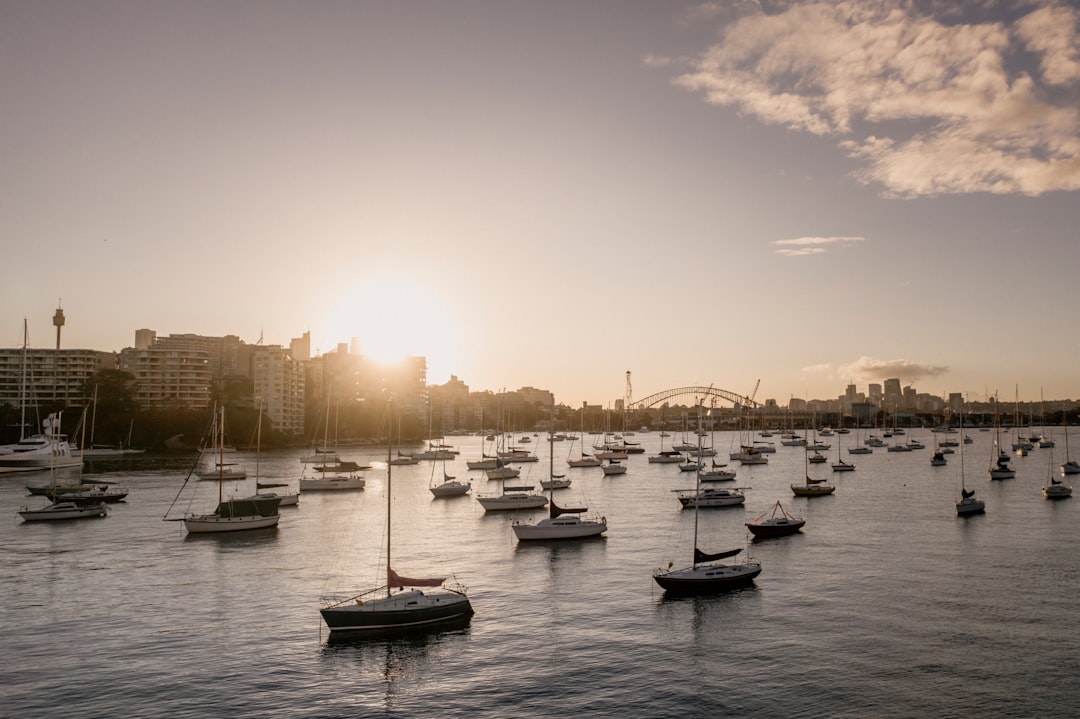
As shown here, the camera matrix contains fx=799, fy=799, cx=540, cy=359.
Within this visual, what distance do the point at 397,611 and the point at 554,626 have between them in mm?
8536

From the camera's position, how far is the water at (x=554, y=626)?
33375 millimetres

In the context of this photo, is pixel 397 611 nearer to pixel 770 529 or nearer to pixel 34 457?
pixel 770 529

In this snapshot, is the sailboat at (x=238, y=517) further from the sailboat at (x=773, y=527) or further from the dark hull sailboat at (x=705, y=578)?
the sailboat at (x=773, y=527)

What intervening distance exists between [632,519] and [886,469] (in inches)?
3589

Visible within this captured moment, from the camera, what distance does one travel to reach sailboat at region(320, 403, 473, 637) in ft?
135

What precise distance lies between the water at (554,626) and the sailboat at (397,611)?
119cm

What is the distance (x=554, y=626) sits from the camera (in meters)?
43.6

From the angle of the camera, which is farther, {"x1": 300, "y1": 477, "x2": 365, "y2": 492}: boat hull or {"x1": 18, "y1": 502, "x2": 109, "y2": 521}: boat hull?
{"x1": 300, "y1": 477, "x2": 365, "y2": 492}: boat hull

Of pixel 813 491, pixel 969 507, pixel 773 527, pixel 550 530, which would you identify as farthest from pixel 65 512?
pixel 969 507

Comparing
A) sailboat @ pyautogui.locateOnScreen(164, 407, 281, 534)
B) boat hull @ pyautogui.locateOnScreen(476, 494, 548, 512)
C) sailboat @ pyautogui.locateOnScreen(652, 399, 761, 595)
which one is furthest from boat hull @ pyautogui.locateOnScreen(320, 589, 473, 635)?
boat hull @ pyautogui.locateOnScreen(476, 494, 548, 512)

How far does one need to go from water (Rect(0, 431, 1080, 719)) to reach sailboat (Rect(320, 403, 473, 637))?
3.90 feet

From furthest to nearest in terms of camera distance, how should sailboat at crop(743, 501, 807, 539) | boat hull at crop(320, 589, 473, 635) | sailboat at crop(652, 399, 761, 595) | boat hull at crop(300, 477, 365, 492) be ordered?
boat hull at crop(300, 477, 365, 492), sailboat at crop(743, 501, 807, 539), sailboat at crop(652, 399, 761, 595), boat hull at crop(320, 589, 473, 635)

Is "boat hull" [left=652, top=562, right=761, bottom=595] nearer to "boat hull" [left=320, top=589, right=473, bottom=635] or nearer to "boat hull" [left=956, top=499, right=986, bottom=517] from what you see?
"boat hull" [left=320, top=589, right=473, bottom=635]

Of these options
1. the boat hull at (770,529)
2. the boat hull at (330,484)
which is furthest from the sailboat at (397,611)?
the boat hull at (330,484)
